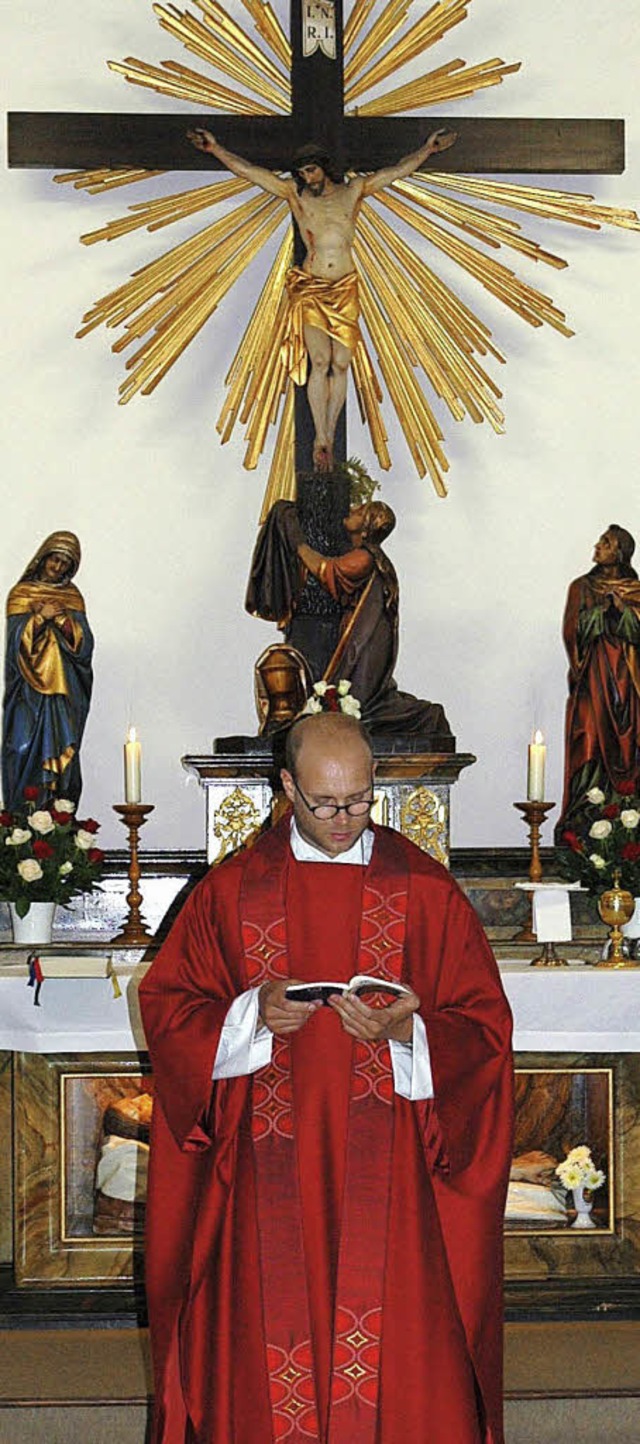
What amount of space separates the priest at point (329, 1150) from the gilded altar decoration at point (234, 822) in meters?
A: 2.90

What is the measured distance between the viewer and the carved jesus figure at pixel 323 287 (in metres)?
7.31

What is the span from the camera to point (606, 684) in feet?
24.1

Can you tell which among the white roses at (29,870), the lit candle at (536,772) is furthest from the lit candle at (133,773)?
the lit candle at (536,772)

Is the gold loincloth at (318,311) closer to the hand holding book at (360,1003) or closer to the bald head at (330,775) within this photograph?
the bald head at (330,775)

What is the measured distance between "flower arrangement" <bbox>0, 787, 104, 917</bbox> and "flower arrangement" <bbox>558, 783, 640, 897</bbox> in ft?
5.40

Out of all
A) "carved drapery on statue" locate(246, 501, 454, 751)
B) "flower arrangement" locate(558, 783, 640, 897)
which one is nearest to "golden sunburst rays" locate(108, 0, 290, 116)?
"carved drapery on statue" locate(246, 501, 454, 751)

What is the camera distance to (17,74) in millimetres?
8000

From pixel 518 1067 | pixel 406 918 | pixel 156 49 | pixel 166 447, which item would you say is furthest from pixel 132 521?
pixel 406 918

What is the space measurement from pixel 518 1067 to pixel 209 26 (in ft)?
15.1

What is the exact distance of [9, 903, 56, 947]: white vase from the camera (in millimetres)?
6562

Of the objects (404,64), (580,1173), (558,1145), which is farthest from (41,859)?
(404,64)

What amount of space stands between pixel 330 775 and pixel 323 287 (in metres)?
4.15

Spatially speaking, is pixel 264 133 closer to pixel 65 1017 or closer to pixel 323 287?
pixel 323 287

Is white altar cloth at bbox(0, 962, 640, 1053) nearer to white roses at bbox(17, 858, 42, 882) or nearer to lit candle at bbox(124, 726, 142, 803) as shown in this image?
white roses at bbox(17, 858, 42, 882)
